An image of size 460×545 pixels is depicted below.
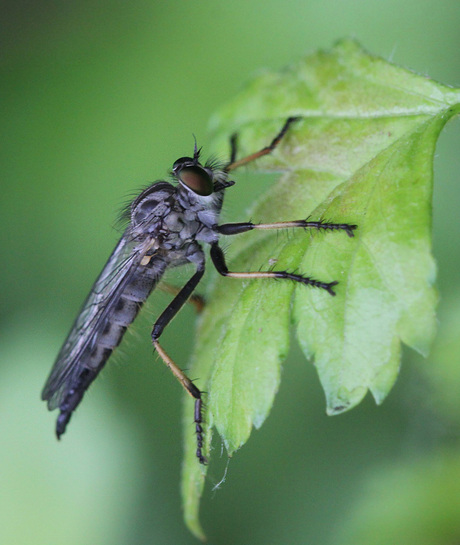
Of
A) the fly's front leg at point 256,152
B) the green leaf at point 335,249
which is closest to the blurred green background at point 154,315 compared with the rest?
the green leaf at point 335,249

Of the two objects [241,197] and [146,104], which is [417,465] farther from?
[146,104]

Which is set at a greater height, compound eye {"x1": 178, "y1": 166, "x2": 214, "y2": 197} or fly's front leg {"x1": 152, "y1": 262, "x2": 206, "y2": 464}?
compound eye {"x1": 178, "y1": 166, "x2": 214, "y2": 197}

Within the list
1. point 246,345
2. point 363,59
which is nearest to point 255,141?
point 363,59

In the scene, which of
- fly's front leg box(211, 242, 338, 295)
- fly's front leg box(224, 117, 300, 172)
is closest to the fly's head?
fly's front leg box(224, 117, 300, 172)

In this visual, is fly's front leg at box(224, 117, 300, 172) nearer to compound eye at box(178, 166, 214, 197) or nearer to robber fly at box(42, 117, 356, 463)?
robber fly at box(42, 117, 356, 463)

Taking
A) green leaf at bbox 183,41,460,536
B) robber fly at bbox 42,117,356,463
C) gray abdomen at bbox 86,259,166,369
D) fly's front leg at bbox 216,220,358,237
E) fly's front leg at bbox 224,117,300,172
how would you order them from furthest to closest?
gray abdomen at bbox 86,259,166,369 → robber fly at bbox 42,117,356,463 → fly's front leg at bbox 224,117,300,172 → fly's front leg at bbox 216,220,358,237 → green leaf at bbox 183,41,460,536

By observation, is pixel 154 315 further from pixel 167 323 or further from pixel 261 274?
pixel 261 274

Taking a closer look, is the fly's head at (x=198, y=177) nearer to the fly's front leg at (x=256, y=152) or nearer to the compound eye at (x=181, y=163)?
the compound eye at (x=181, y=163)

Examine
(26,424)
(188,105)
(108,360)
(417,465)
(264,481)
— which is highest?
(188,105)
